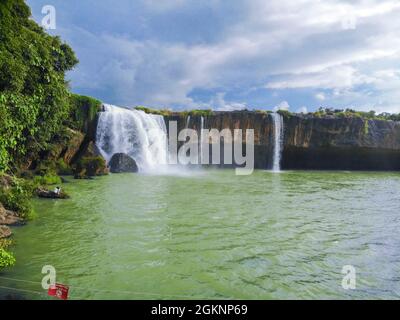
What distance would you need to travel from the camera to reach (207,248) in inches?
355

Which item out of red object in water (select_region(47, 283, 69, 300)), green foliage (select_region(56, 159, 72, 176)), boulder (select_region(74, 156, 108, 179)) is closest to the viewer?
red object in water (select_region(47, 283, 69, 300))

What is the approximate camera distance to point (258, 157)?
4088 centimetres

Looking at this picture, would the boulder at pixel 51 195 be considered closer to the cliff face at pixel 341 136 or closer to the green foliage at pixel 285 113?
the cliff face at pixel 341 136

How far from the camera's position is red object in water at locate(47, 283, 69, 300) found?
228 inches

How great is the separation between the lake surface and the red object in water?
0.32 m

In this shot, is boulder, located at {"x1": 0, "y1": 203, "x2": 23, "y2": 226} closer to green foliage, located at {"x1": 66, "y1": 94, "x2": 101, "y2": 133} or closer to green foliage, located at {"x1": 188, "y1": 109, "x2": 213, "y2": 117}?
green foliage, located at {"x1": 66, "y1": 94, "x2": 101, "y2": 133}

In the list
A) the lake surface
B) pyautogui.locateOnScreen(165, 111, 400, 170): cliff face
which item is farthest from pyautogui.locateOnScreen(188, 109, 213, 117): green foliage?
the lake surface

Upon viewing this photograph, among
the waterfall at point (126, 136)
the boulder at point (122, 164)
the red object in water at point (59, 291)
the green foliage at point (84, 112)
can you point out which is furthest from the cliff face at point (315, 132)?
the red object in water at point (59, 291)

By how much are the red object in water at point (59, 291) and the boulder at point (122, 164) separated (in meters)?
23.2

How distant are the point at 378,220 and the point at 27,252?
A: 11298 mm

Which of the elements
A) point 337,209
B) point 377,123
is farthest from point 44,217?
point 377,123

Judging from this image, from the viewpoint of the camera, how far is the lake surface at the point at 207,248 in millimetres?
6699

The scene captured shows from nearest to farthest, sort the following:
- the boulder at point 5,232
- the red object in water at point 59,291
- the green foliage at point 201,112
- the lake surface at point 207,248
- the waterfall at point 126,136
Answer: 1. the red object in water at point 59,291
2. the lake surface at point 207,248
3. the boulder at point 5,232
4. the waterfall at point 126,136
5. the green foliage at point 201,112

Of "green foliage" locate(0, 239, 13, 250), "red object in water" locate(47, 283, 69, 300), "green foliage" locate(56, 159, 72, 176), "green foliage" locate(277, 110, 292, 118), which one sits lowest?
"red object in water" locate(47, 283, 69, 300)
